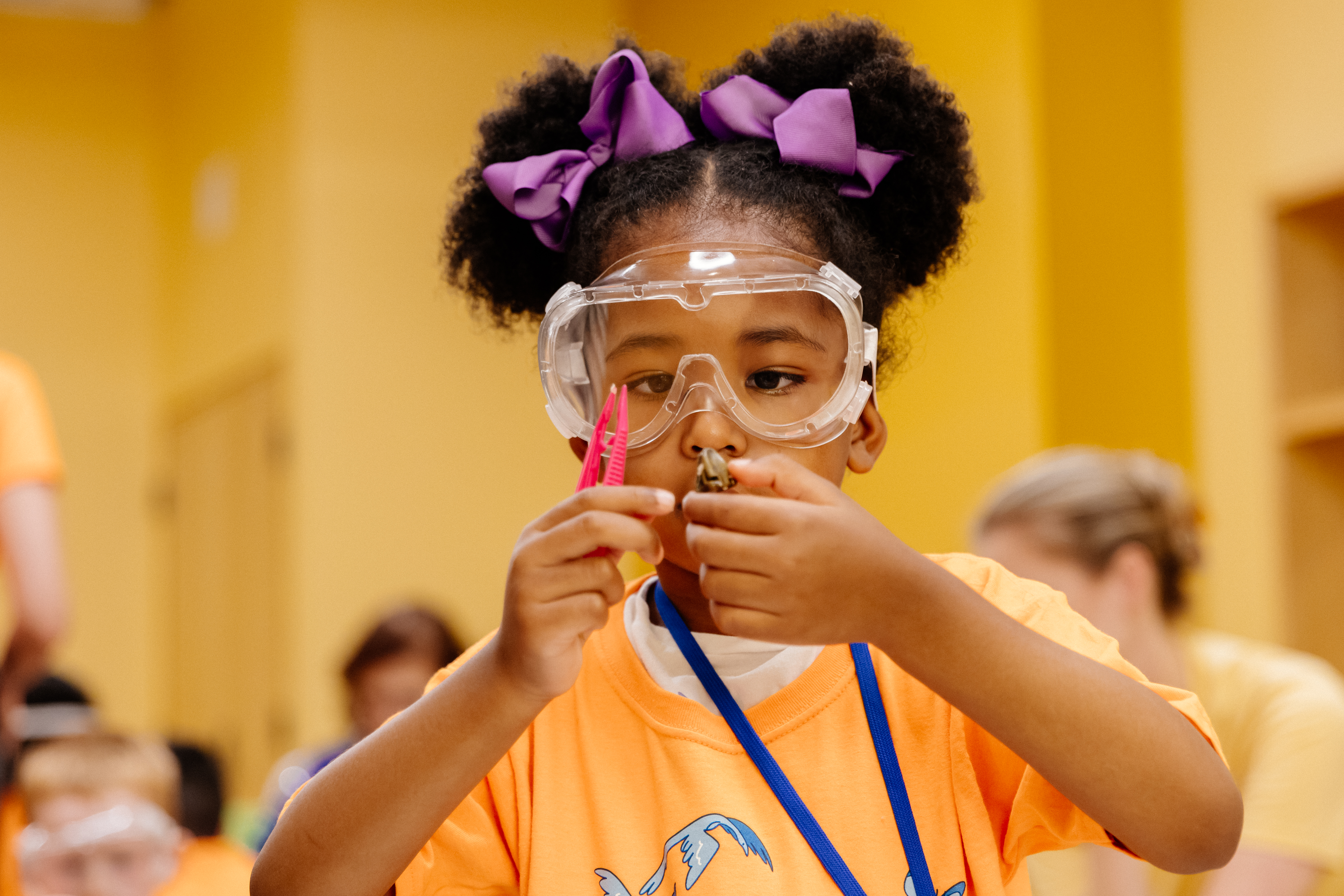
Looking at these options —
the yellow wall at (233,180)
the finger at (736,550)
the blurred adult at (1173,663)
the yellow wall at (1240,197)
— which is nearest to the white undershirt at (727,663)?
the finger at (736,550)

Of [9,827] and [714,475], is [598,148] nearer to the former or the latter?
[714,475]

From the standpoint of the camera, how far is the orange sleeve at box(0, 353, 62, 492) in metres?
2.42

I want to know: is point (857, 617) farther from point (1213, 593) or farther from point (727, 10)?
point (1213, 593)

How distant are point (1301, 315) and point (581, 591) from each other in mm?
2197

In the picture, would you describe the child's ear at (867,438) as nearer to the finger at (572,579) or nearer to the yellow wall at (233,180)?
the finger at (572,579)

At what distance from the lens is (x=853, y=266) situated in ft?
4.50

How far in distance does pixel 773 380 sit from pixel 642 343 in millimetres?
120

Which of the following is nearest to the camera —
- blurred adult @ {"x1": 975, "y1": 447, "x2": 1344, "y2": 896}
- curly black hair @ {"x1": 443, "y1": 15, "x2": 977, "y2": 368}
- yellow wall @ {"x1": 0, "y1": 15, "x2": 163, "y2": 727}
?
curly black hair @ {"x1": 443, "y1": 15, "x2": 977, "y2": 368}

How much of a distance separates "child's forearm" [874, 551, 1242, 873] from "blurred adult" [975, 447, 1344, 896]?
1.22m

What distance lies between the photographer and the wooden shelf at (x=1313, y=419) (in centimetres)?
274

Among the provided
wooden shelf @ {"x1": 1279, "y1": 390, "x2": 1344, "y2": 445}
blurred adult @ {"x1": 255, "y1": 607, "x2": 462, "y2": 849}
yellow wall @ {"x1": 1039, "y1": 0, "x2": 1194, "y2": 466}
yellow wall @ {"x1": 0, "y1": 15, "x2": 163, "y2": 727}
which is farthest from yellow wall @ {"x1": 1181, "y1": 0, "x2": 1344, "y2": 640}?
yellow wall @ {"x1": 0, "y1": 15, "x2": 163, "y2": 727}

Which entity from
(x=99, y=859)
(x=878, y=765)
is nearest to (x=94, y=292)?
(x=99, y=859)

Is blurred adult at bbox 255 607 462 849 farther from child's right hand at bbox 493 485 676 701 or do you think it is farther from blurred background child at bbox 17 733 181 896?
child's right hand at bbox 493 485 676 701

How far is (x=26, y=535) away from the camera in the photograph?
95.6 inches
